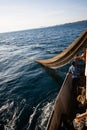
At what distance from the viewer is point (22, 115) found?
43.7 ft

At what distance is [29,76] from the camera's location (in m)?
23.4

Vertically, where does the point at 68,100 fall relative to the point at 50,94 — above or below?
above

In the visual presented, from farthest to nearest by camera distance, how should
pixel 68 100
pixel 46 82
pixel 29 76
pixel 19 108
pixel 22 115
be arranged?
pixel 29 76, pixel 46 82, pixel 19 108, pixel 22 115, pixel 68 100

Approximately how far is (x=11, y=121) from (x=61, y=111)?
487cm

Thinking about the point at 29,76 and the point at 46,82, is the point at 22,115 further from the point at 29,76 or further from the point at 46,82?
the point at 29,76

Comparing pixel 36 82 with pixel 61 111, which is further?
pixel 36 82

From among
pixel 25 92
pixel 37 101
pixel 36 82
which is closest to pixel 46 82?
pixel 36 82

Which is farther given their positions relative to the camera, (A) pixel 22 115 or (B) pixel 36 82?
(B) pixel 36 82

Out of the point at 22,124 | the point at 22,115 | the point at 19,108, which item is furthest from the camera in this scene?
the point at 19,108

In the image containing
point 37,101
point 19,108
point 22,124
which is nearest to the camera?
point 22,124

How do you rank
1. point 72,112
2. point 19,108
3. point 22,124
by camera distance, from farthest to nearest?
point 19,108
point 22,124
point 72,112

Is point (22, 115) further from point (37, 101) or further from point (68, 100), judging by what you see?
point (68, 100)

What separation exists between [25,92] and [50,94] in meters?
2.92

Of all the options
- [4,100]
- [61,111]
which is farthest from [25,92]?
[61,111]
